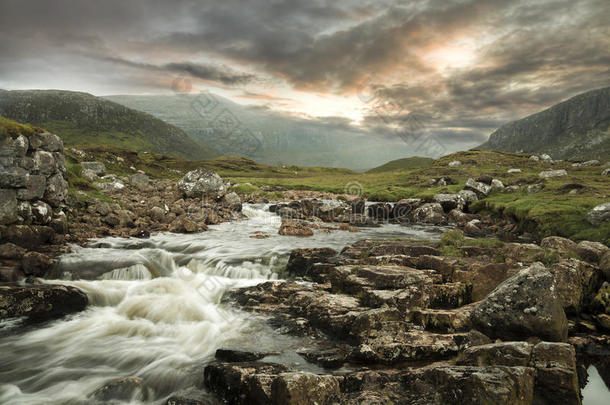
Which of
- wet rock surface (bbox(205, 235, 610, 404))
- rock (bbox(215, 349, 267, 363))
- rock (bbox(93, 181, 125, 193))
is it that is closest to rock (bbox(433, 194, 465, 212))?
wet rock surface (bbox(205, 235, 610, 404))

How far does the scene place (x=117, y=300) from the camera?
14680mm

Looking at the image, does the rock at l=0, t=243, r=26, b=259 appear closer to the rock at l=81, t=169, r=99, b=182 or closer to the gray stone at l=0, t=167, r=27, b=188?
the gray stone at l=0, t=167, r=27, b=188

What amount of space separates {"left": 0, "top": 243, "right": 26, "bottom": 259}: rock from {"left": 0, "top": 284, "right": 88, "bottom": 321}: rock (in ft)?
11.4

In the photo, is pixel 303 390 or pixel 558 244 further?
pixel 558 244

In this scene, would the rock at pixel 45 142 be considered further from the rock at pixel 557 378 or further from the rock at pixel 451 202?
the rock at pixel 451 202

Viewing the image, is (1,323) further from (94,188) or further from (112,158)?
(112,158)

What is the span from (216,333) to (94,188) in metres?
26.5

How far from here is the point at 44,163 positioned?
19594 mm

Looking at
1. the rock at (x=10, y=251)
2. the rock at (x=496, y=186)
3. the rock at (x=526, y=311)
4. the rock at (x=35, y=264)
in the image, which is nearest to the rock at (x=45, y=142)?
the rock at (x=10, y=251)

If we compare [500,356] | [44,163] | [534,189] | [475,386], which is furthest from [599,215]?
[44,163]

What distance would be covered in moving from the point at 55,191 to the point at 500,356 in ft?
82.5

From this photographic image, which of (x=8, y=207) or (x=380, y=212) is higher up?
(x=8, y=207)

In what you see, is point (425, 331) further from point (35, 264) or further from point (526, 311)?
point (35, 264)

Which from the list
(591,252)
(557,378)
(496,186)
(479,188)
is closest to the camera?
(557,378)
